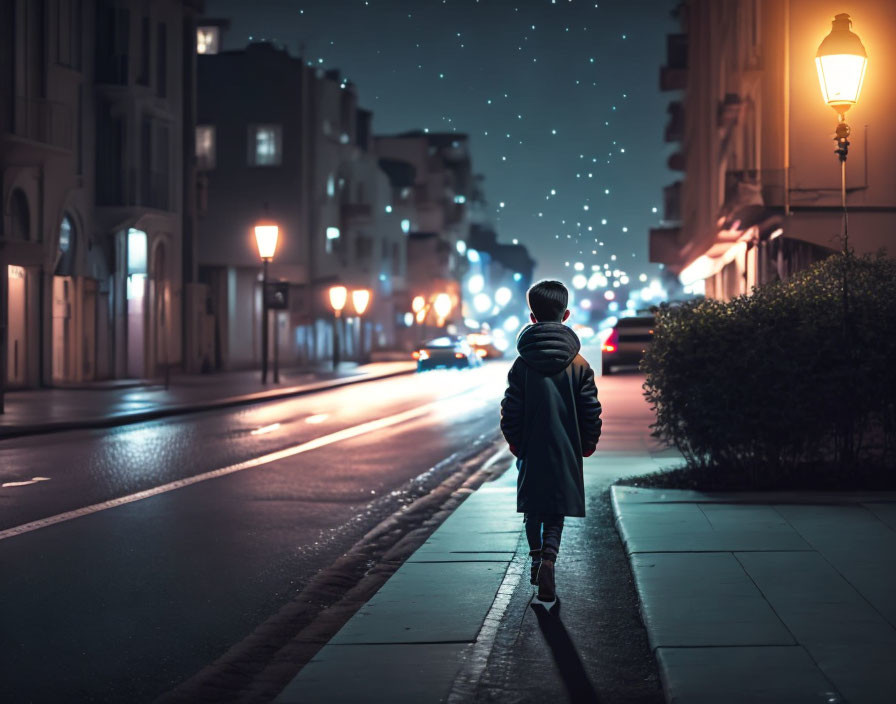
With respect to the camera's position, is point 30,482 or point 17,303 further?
point 17,303

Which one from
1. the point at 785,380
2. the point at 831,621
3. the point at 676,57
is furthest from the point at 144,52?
the point at 831,621

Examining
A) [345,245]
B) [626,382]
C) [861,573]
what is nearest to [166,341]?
[626,382]

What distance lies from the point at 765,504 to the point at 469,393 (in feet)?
75.8

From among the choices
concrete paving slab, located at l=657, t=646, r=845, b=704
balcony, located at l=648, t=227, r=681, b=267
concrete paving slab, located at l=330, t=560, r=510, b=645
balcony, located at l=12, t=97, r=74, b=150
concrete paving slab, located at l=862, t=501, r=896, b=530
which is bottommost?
concrete paving slab, located at l=330, t=560, r=510, b=645

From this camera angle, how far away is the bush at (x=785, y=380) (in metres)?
11.3

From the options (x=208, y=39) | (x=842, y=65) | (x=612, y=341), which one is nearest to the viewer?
(x=842, y=65)

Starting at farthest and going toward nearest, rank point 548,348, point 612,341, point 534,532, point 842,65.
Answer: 1. point 612,341
2. point 842,65
3. point 534,532
4. point 548,348

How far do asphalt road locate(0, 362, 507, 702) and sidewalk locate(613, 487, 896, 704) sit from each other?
88.0 inches

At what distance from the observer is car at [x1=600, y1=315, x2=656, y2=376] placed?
3831cm

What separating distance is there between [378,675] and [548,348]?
2.31 meters

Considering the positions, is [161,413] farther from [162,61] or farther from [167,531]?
[162,61]

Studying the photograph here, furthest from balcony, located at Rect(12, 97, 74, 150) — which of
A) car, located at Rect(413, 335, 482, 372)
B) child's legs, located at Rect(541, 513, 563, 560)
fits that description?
child's legs, located at Rect(541, 513, 563, 560)

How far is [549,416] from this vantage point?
24.2 ft

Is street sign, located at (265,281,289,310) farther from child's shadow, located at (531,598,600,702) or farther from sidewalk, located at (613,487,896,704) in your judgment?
child's shadow, located at (531,598,600,702)
